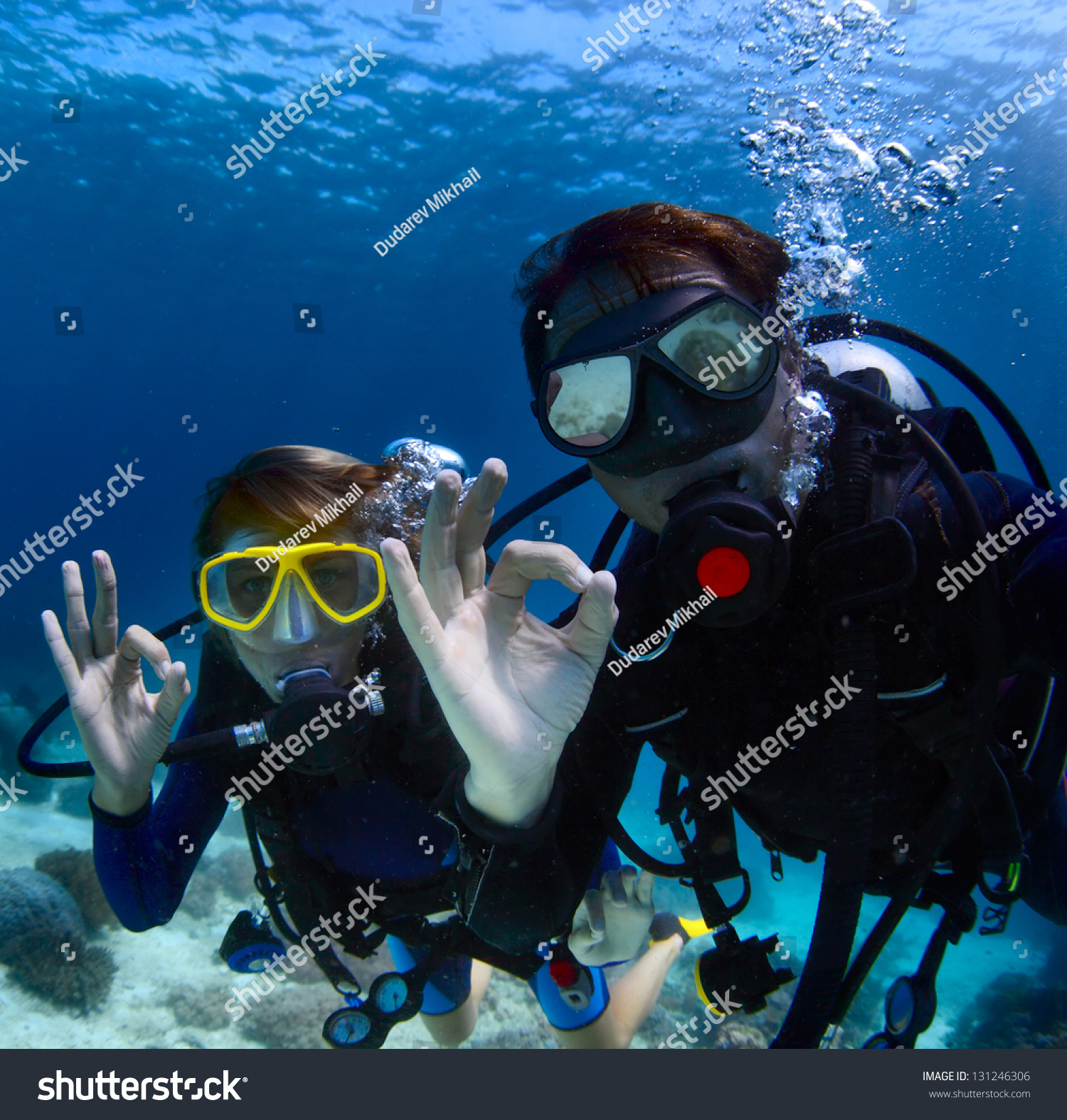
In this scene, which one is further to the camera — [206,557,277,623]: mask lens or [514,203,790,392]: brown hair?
[206,557,277,623]: mask lens

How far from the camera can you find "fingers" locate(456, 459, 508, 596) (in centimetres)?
179

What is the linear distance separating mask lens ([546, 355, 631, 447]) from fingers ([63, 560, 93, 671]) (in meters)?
2.05

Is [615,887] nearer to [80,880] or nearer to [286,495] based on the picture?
[286,495]

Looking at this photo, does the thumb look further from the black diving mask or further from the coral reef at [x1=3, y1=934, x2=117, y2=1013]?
the coral reef at [x1=3, y1=934, x2=117, y2=1013]

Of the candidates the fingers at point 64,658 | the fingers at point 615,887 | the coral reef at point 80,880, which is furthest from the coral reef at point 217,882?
the fingers at point 615,887

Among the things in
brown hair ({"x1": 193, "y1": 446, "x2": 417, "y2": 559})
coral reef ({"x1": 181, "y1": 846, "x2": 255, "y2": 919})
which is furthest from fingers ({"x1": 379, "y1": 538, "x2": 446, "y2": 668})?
coral reef ({"x1": 181, "y1": 846, "x2": 255, "y2": 919})

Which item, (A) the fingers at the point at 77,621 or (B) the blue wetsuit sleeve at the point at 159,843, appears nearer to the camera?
(A) the fingers at the point at 77,621

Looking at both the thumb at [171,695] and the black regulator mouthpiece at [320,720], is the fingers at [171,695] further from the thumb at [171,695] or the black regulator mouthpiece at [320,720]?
the black regulator mouthpiece at [320,720]

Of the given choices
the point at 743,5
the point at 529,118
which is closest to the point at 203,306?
the point at 529,118

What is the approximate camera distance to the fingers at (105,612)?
8.16 ft

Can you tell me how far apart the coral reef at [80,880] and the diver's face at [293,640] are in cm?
836

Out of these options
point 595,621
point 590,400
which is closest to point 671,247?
point 590,400

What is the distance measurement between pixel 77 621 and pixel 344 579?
3.60 ft

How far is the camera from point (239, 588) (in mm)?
3070
